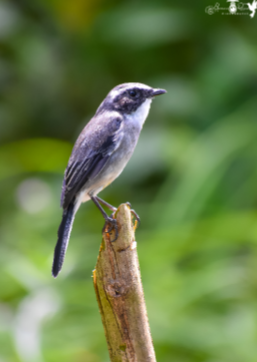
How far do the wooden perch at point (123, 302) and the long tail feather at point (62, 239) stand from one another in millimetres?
477

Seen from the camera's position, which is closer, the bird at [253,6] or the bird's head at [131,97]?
the bird's head at [131,97]

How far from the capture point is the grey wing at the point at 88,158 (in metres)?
2.89

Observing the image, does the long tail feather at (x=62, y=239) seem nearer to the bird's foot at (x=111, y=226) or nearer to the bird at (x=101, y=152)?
the bird at (x=101, y=152)

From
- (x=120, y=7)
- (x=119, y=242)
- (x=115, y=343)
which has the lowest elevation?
(x=115, y=343)

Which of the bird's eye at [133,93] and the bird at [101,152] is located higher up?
the bird's eye at [133,93]

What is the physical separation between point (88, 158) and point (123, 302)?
114cm

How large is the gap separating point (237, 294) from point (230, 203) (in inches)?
48.7

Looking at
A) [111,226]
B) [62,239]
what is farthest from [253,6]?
[111,226]

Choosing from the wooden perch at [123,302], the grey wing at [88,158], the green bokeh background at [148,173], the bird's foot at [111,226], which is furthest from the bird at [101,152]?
the green bokeh background at [148,173]

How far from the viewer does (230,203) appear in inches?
194

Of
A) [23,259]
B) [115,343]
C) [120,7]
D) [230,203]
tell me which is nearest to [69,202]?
[115,343]

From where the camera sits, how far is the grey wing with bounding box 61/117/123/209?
289 cm

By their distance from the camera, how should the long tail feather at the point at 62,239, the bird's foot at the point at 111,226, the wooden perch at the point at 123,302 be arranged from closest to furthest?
the wooden perch at the point at 123,302 < the bird's foot at the point at 111,226 < the long tail feather at the point at 62,239

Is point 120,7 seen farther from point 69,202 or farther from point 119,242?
point 119,242
